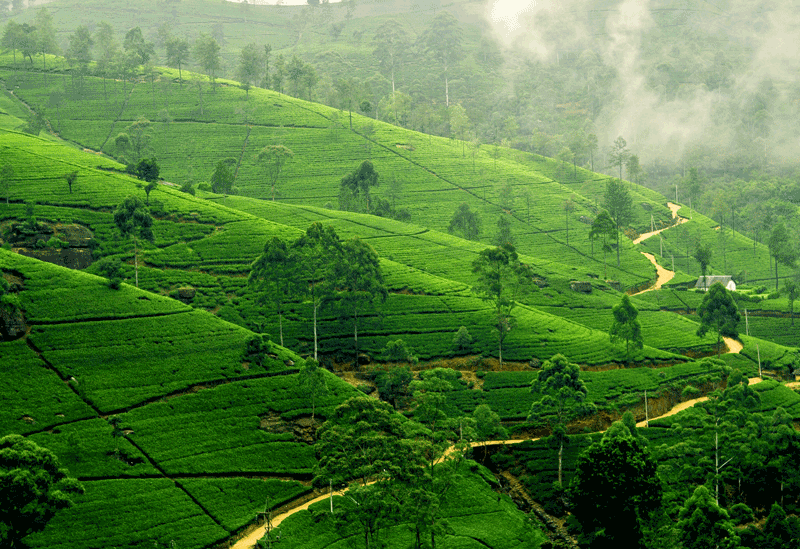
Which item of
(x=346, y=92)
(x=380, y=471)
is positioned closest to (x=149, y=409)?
(x=380, y=471)

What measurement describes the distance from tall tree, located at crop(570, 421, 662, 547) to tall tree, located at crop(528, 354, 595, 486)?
47.5 ft

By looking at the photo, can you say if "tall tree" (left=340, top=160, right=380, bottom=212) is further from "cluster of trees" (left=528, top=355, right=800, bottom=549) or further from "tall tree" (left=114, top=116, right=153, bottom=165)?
"cluster of trees" (left=528, top=355, right=800, bottom=549)

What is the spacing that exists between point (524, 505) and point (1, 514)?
40.2 meters

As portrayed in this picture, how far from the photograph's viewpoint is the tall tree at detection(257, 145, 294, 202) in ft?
484

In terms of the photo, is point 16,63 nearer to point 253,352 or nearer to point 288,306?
point 288,306

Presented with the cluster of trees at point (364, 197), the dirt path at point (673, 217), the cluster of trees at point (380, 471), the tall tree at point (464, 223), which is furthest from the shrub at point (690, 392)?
the dirt path at point (673, 217)

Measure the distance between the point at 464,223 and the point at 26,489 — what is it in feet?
337

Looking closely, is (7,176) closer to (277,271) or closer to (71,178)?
(71,178)

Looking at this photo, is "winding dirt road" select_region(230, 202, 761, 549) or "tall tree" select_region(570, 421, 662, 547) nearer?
"tall tree" select_region(570, 421, 662, 547)

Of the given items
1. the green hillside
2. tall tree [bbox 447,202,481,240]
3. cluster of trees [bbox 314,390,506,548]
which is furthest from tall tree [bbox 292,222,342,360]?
tall tree [bbox 447,202,481,240]

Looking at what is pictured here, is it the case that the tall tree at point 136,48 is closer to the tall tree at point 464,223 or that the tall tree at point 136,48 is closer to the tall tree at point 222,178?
the tall tree at point 222,178

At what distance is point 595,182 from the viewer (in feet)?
565

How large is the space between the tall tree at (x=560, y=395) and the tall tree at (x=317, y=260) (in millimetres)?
27231

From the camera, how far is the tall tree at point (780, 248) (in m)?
129
